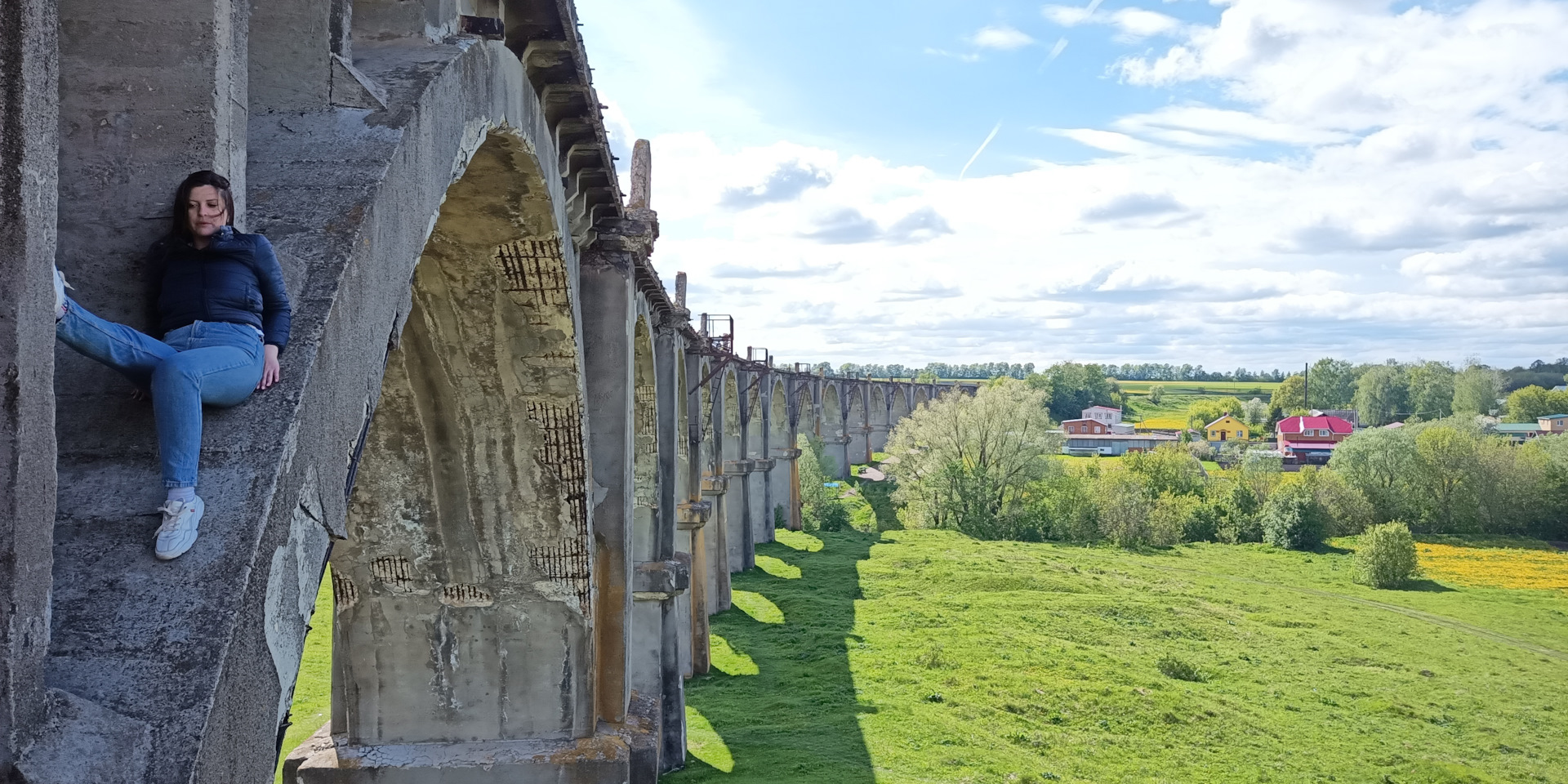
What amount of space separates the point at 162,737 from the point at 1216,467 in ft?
238

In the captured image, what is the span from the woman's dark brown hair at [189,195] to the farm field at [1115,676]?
558 inches

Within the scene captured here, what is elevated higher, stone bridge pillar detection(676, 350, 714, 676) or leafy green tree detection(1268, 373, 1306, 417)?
leafy green tree detection(1268, 373, 1306, 417)

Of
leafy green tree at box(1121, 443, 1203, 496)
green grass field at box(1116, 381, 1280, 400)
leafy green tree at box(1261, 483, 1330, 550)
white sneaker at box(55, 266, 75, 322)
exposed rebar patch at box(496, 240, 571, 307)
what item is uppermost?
green grass field at box(1116, 381, 1280, 400)

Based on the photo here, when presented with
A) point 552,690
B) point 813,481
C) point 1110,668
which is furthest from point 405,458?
point 813,481

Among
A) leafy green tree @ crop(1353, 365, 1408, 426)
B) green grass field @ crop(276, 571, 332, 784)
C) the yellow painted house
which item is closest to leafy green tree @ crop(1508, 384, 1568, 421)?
leafy green tree @ crop(1353, 365, 1408, 426)

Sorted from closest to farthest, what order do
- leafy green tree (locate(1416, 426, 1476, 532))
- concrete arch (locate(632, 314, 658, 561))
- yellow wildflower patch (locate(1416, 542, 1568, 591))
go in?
concrete arch (locate(632, 314, 658, 561)) → yellow wildflower patch (locate(1416, 542, 1568, 591)) → leafy green tree (locate(1416, 426, 1476, 532))

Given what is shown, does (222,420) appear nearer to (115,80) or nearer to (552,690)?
(115,80)

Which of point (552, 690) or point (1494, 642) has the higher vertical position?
point (552, 690)

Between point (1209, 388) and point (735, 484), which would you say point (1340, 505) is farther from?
point (1209, 388)

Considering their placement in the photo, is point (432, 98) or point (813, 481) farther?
point (813, 481)

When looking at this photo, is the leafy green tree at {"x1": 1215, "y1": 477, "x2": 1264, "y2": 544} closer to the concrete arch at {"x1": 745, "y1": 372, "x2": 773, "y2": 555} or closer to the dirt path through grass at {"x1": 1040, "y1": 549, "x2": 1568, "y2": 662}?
the dirt path through grass at {"x1": 1040, "y1": 549, "x2": 1568, "y2": 662}

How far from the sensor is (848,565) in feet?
119

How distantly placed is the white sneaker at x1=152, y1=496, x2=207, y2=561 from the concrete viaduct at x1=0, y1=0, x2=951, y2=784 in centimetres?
5

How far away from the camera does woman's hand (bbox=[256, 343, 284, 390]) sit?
3270 mm
